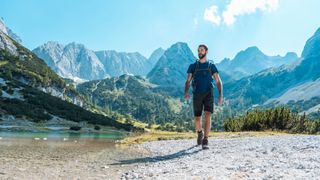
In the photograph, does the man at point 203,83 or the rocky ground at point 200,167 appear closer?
the rocky ground at point 200,167

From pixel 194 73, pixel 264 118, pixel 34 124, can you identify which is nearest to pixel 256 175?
pixel 194 73

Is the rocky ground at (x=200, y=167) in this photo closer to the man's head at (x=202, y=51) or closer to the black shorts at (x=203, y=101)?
the black shorts at (x=203, y=101)

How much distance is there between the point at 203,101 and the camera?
1781 centimetres

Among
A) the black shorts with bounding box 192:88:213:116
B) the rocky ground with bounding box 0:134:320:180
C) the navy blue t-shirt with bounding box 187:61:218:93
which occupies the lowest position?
the rocky ground with bounding box 0:134:320:180

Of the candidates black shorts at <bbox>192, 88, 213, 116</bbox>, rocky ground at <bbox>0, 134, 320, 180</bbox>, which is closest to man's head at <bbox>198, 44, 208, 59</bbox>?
black shorts at <bbox>192, 88, 213, 116</bbox>

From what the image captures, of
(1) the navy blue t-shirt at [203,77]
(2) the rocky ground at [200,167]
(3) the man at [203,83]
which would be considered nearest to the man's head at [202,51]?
(3) the man at [203,83]

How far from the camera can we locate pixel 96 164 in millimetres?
14914

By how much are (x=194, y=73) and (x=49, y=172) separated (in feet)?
26.8

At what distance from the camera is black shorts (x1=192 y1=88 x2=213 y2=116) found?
1747cm

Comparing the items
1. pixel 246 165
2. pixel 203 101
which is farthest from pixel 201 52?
pixel 246 165

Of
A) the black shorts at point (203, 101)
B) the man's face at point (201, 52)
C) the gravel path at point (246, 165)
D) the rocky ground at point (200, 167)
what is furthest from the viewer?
the man's face at point (201, 52)

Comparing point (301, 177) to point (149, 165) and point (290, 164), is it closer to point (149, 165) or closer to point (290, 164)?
point (290, 164)

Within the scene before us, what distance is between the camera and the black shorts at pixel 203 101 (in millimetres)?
17469

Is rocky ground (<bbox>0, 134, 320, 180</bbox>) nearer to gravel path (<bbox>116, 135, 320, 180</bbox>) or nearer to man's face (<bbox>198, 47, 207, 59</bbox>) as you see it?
gravel path (<bbox>116, 135, 320, 180</bbox>)
